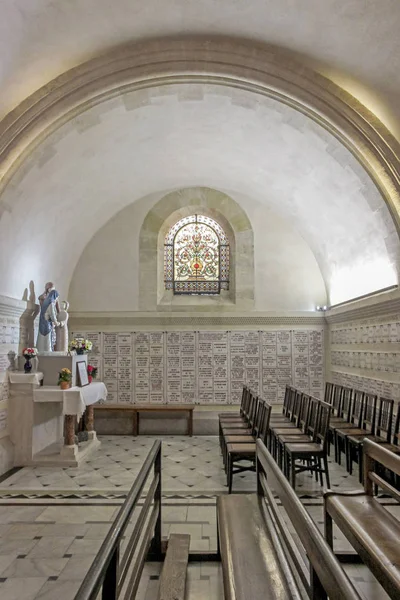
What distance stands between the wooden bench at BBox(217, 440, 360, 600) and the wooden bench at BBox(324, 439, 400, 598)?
1.11 ft

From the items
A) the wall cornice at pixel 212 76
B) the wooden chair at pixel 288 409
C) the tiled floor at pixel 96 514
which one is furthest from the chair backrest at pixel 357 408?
the wall cornice at pixel 212 76

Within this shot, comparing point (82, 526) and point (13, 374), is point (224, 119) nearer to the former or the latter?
point (13, 374)

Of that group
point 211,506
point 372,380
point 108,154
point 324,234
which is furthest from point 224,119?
point 211,506

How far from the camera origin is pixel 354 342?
830 centimetres

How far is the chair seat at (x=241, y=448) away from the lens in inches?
211

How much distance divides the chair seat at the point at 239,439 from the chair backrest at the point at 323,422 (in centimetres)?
84

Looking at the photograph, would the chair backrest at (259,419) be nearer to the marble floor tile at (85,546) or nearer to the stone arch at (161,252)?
the marble floor tile at (85,546)

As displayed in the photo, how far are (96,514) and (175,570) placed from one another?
1.98m

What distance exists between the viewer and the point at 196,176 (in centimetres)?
971

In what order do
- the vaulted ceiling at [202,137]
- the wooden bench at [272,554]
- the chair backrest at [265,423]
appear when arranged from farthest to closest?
the chair backrest at [265,423], the vaulted ceiling at [202,137], the wooden bench at [272,554]

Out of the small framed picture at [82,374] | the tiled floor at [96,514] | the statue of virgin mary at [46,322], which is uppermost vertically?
the statue of virgin mary at [46,322]

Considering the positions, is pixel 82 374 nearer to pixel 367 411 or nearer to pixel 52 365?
pixel 52 365

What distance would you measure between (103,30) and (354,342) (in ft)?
20.6

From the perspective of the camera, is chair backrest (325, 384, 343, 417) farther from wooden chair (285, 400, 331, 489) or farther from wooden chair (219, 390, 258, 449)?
wooden chair (285, 400, 331, 489)
